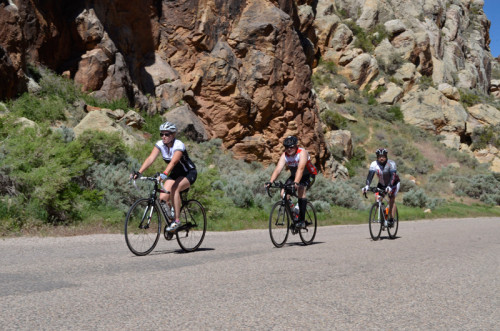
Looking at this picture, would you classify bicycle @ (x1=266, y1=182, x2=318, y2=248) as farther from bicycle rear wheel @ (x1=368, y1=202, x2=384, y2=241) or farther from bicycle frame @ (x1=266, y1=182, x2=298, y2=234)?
bicycle rear wheel @ (x1=368, y1=202, x2=384, y2=241)

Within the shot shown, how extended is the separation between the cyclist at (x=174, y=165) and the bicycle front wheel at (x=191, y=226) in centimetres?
35

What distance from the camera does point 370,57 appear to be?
57250mm

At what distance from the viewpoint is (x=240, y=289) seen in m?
4.90

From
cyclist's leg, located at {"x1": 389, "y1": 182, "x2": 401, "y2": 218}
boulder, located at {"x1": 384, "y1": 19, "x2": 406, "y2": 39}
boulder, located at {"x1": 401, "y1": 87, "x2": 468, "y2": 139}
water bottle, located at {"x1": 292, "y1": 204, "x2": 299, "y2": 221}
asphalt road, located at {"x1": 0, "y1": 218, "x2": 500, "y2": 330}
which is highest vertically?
boulder, located at {"x1": 384, "y1": 19, "x2": 406, "y2": 39}

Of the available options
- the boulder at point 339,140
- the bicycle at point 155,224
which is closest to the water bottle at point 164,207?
the bicycle at point 155,224

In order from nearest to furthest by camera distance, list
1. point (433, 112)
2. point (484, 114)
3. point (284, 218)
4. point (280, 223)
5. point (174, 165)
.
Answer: point (174, 165), point (280, 223), point (284, 218), point (433, 112), point (484, 114)

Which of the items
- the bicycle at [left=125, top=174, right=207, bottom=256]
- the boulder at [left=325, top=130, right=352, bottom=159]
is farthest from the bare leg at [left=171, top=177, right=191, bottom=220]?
the boulder at [left=325, top=130, right=352, bottom=159]

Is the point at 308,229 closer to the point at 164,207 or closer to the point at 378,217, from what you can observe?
the point at 378,217

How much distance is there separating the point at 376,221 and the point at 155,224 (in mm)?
6123

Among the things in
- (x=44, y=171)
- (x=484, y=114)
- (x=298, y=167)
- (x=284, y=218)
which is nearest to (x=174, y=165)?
(x=298, y=167)

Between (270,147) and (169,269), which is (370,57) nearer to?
(270,147)

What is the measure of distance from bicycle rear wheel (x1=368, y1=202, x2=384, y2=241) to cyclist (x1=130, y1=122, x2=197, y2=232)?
5.30 m

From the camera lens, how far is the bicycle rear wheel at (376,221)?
11.4m

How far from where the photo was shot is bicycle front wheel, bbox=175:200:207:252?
8195 millimetres
